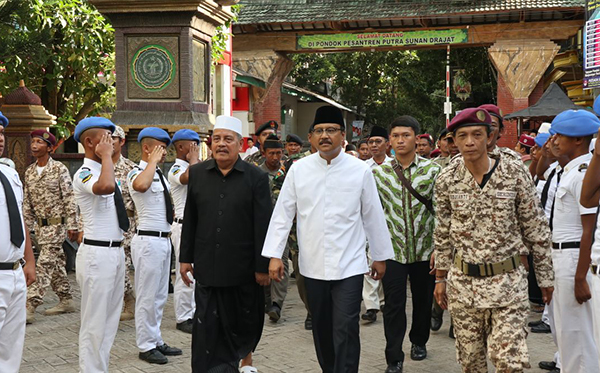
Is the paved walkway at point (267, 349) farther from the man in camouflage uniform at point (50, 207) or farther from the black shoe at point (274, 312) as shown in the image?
the man in camouflage uniform at point (50, 207)

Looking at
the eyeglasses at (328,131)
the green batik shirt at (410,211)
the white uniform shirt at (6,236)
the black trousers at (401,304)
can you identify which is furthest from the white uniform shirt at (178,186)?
the white uniform shirt at (6,236)

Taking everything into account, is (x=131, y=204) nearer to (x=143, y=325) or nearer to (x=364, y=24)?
(x=143, y=325)

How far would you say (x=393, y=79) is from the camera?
41.3m

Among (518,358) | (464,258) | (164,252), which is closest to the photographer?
(518,358)


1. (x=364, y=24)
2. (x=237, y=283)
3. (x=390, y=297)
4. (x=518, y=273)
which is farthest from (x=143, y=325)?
(x=364, y=24)

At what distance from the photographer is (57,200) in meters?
9.48

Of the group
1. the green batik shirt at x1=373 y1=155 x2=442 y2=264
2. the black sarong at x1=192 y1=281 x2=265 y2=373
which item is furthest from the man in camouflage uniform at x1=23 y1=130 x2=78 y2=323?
the green batik shirt at x1=373 y1=155 x2=442 y2=264

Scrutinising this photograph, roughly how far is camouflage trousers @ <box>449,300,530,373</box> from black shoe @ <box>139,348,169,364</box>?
3.00m

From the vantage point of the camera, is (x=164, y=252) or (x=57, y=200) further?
(x=57, y=200)

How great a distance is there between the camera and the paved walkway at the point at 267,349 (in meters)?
6.87

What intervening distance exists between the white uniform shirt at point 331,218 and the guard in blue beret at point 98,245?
4.32 ft

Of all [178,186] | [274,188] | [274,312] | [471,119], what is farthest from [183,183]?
[471,119]

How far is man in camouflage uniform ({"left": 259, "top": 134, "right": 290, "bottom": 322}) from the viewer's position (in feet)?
29.1

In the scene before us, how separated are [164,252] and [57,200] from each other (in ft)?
8.31
